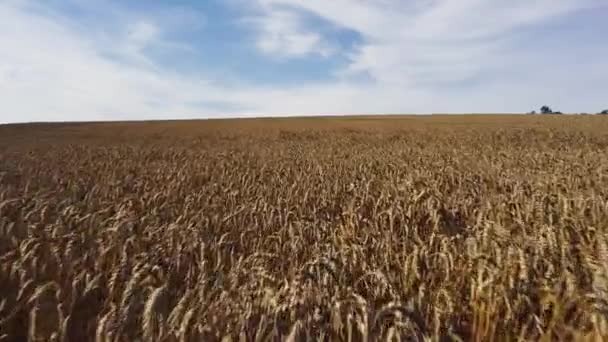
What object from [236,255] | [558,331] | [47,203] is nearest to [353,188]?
[236,255]

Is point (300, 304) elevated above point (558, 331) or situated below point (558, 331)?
above

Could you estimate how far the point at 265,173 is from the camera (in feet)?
36.9

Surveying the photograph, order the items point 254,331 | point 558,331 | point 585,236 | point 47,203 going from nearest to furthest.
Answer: point 254,331
point 558,331
point 585,236
point 47,203

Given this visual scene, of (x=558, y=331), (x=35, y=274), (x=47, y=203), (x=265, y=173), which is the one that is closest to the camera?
(x=558, y=331)

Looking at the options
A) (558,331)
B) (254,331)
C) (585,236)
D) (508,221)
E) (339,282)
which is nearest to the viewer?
(254,331)

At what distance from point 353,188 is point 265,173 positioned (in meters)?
3.55

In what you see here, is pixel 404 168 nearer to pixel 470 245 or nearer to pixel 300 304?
pixel 470 245

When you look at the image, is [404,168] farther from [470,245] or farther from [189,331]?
[189,331]

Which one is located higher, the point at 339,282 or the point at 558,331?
the point at 339,282

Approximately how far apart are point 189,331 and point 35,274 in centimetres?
187

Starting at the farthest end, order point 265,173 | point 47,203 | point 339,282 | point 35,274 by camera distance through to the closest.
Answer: point 265,173 < point 47,203 < point 35,274 < point 339,282

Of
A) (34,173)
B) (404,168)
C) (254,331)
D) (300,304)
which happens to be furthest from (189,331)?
(34,173)

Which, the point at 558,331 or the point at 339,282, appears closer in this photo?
the point at 558,331

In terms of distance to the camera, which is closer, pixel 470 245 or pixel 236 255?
pixel 470 245
